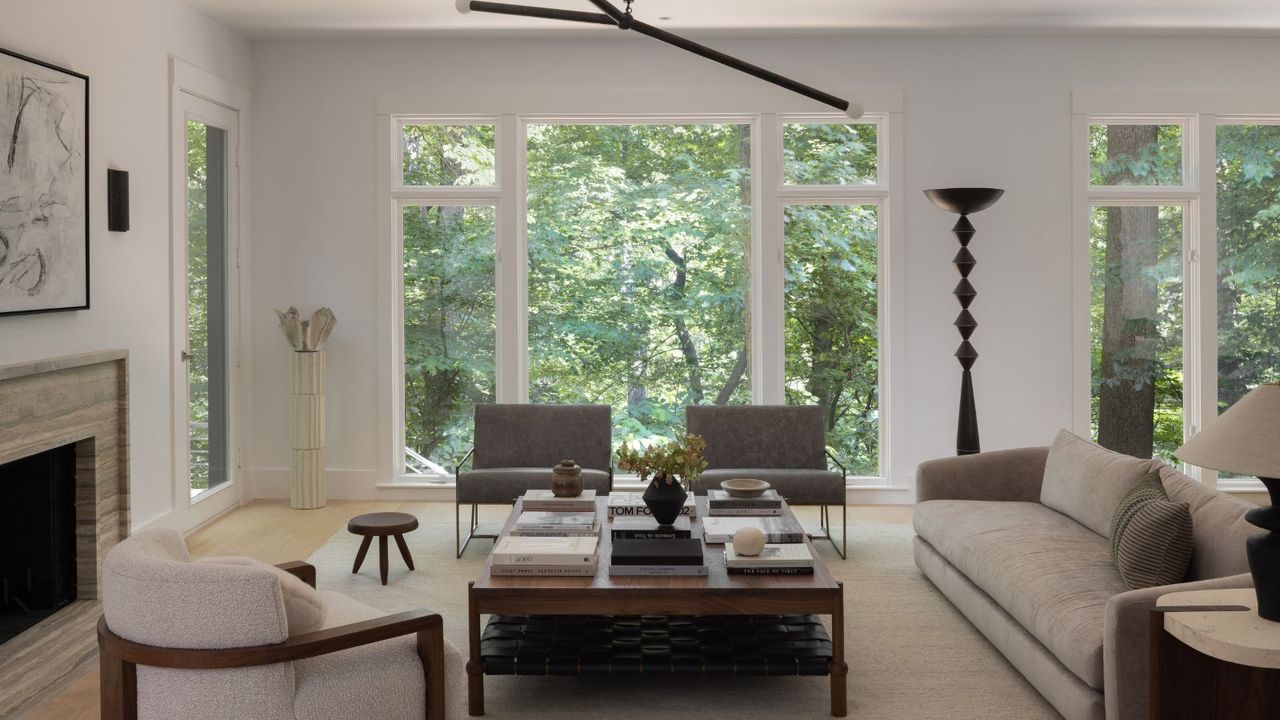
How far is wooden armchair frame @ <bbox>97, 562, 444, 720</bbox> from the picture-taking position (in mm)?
2723

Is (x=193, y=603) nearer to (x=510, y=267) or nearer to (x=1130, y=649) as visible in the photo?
(x=1130, y=649)

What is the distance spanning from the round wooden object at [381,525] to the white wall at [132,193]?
1.22m

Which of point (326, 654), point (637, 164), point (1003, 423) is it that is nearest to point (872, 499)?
point (1003, 423)

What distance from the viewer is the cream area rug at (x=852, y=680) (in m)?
3.70

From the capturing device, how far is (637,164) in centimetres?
735

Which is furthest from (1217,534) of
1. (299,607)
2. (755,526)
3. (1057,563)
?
(299,607)

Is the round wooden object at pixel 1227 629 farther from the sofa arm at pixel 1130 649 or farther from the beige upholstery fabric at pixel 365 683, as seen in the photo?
the beige upholstery fabric at pixel 365 683

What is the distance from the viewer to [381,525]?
519cm

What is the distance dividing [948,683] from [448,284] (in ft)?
14.6

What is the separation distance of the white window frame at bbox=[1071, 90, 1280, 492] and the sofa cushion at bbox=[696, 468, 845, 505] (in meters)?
2.27

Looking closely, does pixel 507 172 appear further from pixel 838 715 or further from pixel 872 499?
pixel 838 715

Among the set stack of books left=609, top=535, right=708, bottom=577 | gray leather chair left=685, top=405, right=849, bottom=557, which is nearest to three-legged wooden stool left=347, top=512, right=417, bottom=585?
stack of books left=609, top=535, right=708, bottom=577

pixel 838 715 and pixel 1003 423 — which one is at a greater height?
pixel 1003 423

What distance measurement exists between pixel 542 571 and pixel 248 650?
127cm
